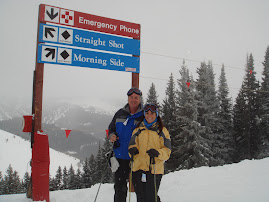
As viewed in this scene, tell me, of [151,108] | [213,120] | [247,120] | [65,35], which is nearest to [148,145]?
[151,108]

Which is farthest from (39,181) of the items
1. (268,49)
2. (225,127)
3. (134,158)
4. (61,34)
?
(268,49)

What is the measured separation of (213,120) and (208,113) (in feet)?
3.70

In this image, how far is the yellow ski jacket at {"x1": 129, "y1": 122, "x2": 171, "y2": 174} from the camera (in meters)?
3.35

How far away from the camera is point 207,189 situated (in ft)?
17.9

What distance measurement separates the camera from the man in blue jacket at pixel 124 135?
376 centimetres

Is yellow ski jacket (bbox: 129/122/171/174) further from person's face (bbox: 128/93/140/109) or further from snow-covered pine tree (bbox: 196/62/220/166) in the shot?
snow-covered pine tree (bbox: 196/62/220/166)

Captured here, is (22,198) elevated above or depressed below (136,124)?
below

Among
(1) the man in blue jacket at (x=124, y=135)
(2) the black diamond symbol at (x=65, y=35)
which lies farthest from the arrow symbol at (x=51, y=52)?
(1) the man in blue jacket at (x=124, y=135)

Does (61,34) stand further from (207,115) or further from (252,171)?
(207,115)

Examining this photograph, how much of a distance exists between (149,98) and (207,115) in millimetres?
8286

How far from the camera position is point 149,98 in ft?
96.2

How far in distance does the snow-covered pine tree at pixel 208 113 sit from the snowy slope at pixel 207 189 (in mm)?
18538

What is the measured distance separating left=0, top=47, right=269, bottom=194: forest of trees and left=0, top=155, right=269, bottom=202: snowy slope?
17.3 metres

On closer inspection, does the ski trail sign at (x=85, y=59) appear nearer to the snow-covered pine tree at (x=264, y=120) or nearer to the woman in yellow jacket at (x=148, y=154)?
the woman in yellow jacket at (x=148, y=154)
